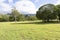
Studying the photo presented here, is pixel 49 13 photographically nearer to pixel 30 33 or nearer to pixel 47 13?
pixel 47 13

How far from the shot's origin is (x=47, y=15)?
6575cm

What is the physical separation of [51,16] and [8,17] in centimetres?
4861

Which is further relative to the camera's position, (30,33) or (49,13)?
(49,13)

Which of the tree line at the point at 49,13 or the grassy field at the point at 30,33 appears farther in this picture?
the tree line at the point at 49,13

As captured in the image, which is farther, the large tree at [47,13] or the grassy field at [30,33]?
the large tree at [47,13]

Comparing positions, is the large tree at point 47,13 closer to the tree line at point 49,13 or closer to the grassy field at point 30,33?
the tree line at point 49,13

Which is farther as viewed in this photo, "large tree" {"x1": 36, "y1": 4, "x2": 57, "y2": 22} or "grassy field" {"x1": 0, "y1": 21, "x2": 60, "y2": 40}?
"large tree" {"x1": 36, "y1": 4, "x2": 57, "y2": 22}

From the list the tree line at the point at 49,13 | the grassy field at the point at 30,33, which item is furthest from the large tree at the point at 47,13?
the grassy field at the point at 30,33

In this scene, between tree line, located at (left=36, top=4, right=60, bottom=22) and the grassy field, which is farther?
tree line, located at (left=36, top=4, right=60, bottom=22)

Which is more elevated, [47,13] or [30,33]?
[47,13]

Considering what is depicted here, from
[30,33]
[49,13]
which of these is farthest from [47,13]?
[30,33]

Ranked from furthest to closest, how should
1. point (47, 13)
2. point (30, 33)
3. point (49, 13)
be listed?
point (47, 13) → point (49, 13) → point (30, 33)

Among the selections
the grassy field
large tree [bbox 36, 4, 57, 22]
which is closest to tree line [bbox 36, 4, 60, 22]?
large tree [bbox 36, 4, 57, 22]

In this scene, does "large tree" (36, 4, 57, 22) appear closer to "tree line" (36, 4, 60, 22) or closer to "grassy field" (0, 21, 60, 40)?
"tree line" (36, 4, 60, 22)
